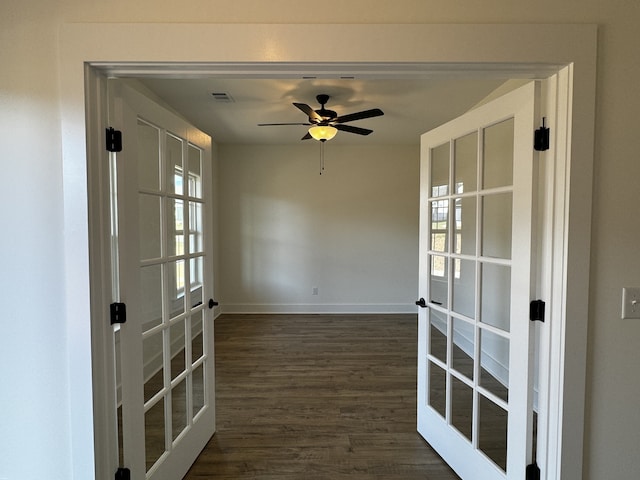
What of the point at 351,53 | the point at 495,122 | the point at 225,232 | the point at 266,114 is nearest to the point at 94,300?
the point at 351,53

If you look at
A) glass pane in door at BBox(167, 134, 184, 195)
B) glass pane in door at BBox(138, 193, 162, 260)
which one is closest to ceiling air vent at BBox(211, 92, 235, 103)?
glass pane in door at BBox(167, 134, 184, 195)

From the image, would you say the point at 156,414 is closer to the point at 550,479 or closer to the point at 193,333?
the point at 193,333

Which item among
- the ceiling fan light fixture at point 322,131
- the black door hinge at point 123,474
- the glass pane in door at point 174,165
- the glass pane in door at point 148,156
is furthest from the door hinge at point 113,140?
the ceiling fan light fixture at point 322,131

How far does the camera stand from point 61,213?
119 centimetres

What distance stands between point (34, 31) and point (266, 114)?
253 centimetres

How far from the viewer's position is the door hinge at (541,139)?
1261 mm

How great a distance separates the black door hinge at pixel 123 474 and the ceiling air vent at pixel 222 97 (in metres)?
2.87

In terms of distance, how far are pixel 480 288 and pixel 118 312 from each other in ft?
5.61

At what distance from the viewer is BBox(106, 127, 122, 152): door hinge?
4.09 ft

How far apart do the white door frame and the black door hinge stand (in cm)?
12

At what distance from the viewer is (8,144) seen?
1185 millimetres

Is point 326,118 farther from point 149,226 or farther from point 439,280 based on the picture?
point 149,226

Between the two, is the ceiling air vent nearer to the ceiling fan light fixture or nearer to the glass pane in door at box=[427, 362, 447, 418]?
the ceiling fan light fixture

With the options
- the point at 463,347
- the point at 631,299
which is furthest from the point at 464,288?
the point at 631,299
